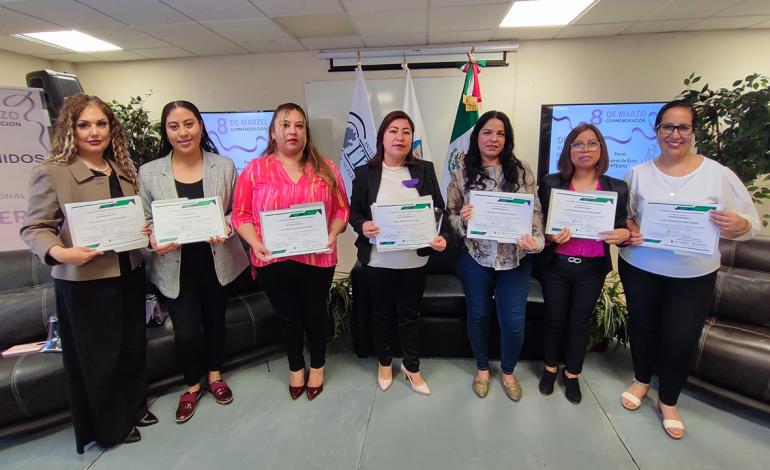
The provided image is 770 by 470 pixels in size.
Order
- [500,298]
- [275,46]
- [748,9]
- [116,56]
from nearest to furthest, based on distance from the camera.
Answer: [500,298] < [748,9] < [275,46] < [116,56]

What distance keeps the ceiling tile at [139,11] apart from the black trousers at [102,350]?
2.07 metres

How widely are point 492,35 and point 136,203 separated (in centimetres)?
321

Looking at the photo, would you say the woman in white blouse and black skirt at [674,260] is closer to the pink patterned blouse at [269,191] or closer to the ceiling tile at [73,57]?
the pink patterned blouse at [269,191]

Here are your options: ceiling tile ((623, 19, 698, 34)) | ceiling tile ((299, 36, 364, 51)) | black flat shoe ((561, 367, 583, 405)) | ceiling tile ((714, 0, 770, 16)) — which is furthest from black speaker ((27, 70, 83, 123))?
ceiling tile ((714, 0, 770, 16))

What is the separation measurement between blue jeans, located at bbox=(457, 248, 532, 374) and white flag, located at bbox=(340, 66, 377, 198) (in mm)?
1923

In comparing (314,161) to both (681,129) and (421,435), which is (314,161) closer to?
(421,435)

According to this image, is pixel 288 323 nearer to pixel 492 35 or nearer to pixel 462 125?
pixel 462 125

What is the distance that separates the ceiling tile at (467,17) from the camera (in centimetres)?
268

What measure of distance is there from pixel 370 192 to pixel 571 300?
1.17 metres

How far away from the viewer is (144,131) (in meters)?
3.45

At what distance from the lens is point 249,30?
122 inches

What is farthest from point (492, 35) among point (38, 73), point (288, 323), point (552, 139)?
point (38, 73)

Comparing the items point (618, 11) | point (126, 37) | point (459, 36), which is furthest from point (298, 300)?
point (618, 11)

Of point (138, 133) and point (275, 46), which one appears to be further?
point (275, 46)
